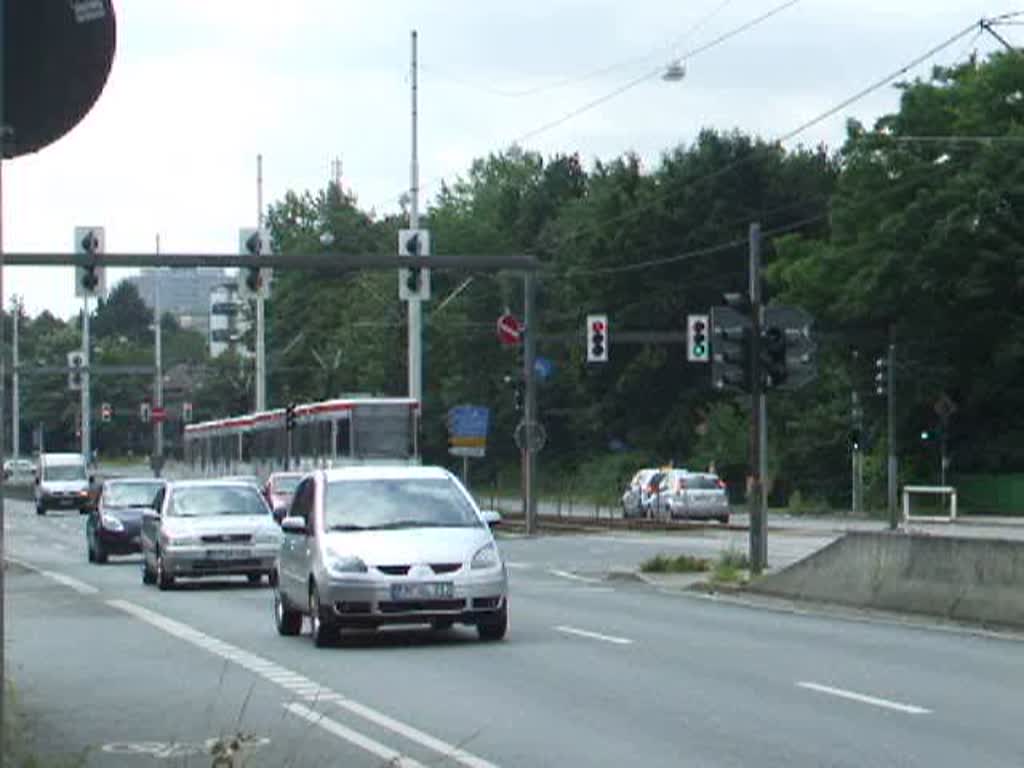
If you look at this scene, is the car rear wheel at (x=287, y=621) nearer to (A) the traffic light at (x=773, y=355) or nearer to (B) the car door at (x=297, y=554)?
(B) the car door at (x=297, y=554)

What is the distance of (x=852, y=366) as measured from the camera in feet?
233

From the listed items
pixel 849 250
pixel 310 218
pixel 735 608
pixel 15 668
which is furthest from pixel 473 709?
pixel 310 218

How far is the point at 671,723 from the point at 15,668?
21.8 ft

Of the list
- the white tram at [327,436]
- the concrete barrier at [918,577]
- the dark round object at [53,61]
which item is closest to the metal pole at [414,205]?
the white tram at [327,436]

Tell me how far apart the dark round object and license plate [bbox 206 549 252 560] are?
22158mm

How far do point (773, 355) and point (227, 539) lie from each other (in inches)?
309

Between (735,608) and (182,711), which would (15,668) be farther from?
(735,608)

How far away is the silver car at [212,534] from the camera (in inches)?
1174

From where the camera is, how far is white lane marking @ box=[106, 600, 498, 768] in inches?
463

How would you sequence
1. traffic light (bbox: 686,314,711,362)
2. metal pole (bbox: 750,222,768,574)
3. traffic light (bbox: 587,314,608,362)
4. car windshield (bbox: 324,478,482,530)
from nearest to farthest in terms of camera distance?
car windshield (bbox: 324,478,482,530), metal pole (bbox: 750,222,768,574), traffic light (bbox: 686,314,711,362), traffic light (bbox: 587,314,608,362)

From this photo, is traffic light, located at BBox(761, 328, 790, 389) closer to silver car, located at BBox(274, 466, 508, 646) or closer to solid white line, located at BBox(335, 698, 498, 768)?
silver car, located at BBox(274, 466, 508, 646)

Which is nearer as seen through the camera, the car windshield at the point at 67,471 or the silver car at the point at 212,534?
the silver car at the point at 212,534

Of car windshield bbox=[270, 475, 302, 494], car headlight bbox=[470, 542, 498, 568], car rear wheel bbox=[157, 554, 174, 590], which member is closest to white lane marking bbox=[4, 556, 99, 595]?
car rear wheel bbox=[157, 554, 174, 590]

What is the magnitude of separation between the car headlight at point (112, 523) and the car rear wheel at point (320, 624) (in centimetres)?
2055
